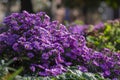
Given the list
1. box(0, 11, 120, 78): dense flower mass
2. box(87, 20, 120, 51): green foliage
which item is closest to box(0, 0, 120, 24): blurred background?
box(87, 20, 120, 51): green foliage

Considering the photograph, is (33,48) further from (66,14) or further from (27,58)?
(66,14)

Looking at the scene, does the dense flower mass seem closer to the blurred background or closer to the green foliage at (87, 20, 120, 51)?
the green foliage at (87, 20, 120, 51)

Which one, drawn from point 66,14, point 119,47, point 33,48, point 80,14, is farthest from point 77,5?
point 33,48

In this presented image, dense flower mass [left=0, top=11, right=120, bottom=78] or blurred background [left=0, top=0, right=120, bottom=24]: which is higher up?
blurred background [left=0, top=0, right=120, bottom=24]

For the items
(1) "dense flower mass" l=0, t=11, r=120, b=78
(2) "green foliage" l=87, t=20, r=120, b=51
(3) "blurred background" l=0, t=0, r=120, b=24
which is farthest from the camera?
(3) "blurred background" l=0, t=0, r=120, b=24

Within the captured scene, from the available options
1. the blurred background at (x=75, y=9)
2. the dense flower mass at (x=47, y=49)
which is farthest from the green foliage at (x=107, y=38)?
the blurred background at (x=75, y=9)

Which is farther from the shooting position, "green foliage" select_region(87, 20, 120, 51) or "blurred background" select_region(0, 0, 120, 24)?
"blurred background" select_region(0, 0, 120, 24)

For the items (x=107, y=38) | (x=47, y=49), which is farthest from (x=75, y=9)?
(x=47, y=49)

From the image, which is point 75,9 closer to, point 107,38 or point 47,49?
point 107,38
